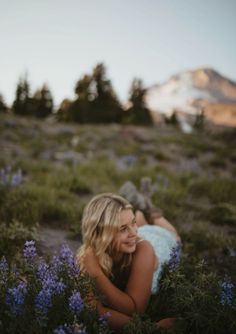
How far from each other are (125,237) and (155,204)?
2.73 m

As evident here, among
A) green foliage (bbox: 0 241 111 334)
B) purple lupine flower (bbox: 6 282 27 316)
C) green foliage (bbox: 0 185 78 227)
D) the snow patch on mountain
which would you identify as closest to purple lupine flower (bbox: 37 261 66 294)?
green foliage (bbox: 0 241 111 334)

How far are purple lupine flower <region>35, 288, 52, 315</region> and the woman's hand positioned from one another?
594 mm

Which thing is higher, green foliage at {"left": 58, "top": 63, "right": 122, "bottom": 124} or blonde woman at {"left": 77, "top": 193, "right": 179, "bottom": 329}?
green foliage at {"left": 58, "top": 63, "right": 122, "bottom": 124}

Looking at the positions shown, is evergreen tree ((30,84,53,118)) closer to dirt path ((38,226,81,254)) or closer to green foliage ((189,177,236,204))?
green foliage ((189,177,236,204))

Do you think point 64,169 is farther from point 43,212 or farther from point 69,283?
point 69,283

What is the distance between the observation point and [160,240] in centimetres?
321

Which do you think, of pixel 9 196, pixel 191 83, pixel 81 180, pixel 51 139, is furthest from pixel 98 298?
pixel 191 83

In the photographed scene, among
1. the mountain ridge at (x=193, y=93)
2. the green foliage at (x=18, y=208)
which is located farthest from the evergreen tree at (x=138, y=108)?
the mountain ridge at (x=193, y=93)

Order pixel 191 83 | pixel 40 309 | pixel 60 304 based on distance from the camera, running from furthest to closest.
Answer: pixel 191 83 → pixel 60 304 → pixel 40 309

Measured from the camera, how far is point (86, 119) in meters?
25.3

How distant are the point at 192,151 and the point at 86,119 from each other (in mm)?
16119

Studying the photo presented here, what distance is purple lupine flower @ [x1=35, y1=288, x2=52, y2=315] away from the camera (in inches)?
58.8

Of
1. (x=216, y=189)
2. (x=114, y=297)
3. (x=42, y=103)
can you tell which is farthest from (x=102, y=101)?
(x=114, y=297)

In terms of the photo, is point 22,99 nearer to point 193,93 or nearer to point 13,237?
point 13,237
